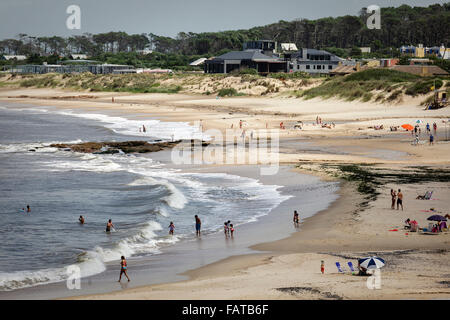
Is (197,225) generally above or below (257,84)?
below

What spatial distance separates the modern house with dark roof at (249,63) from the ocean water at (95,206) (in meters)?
71.3

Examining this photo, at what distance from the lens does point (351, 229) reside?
948 inches

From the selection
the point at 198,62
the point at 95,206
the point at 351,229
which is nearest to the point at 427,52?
the point at 198,62

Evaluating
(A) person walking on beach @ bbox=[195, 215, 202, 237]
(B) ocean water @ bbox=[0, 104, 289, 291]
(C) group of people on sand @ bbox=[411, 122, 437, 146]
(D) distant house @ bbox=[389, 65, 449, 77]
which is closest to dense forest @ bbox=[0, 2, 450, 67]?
(D) distant house @ bbox=[389, 65, 449, 77]

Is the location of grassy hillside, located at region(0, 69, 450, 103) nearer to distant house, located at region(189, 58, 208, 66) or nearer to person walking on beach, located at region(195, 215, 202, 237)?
distant house, located at region(189, 58, 208, 66)

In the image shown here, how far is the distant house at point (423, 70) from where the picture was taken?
84.1 metres

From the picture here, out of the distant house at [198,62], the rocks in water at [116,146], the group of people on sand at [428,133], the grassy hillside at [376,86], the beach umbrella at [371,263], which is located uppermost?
the distant house at [198,62]

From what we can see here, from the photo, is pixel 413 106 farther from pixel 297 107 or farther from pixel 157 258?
pixel 157 258

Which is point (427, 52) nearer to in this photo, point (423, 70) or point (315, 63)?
point (315, 63)

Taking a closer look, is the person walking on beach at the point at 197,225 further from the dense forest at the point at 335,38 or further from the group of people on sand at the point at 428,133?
the dense forest at the point at 335,38

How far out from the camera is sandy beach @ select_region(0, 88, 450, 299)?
1656cm

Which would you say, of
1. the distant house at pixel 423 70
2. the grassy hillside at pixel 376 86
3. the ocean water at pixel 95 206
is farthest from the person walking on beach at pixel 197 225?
the distant house at pixel 423 70

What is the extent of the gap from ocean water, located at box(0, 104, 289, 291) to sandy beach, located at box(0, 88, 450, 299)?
347cm

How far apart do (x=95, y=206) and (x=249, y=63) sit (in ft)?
299
